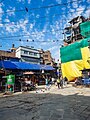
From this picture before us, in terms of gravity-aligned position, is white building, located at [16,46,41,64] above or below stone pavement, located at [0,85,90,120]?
above

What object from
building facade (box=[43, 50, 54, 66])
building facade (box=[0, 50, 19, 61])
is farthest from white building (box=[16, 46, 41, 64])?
building facade (box=[43, 50, 54, 66])

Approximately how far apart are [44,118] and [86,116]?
201 cm

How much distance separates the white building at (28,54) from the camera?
4805 cm

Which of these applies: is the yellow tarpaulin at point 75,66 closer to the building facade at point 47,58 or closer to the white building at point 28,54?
the white building at point 28,54

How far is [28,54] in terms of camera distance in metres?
50.8

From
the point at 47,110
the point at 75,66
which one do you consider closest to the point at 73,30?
the point at 75,66

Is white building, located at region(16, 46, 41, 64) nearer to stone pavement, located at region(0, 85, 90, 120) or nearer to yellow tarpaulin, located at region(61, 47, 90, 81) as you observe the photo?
yellow tarpaulin, located at region(61, 47, 90, 81)

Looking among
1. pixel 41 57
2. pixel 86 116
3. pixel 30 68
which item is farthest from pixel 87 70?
pixel 41 57

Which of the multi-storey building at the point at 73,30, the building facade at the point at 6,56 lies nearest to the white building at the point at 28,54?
the building facade at the point at 6,56

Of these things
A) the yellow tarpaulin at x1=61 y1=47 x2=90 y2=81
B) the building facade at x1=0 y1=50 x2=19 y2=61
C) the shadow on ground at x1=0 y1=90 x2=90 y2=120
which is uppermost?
the building facade at x1=0 y1=50 x2=19 y2=61

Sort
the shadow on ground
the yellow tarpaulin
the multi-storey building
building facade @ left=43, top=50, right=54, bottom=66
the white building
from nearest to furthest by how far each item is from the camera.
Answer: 1. the shadow on ground
2. the yellow tarpaulin
3. the multi-storey building
4. the white building
5. building facade @ left=43, top=50, right=54, bottom=66

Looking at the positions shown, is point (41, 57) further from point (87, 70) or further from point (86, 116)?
point (86, 116)

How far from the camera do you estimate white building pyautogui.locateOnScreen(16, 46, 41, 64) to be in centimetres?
4805

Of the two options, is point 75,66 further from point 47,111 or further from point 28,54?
point 47,111
